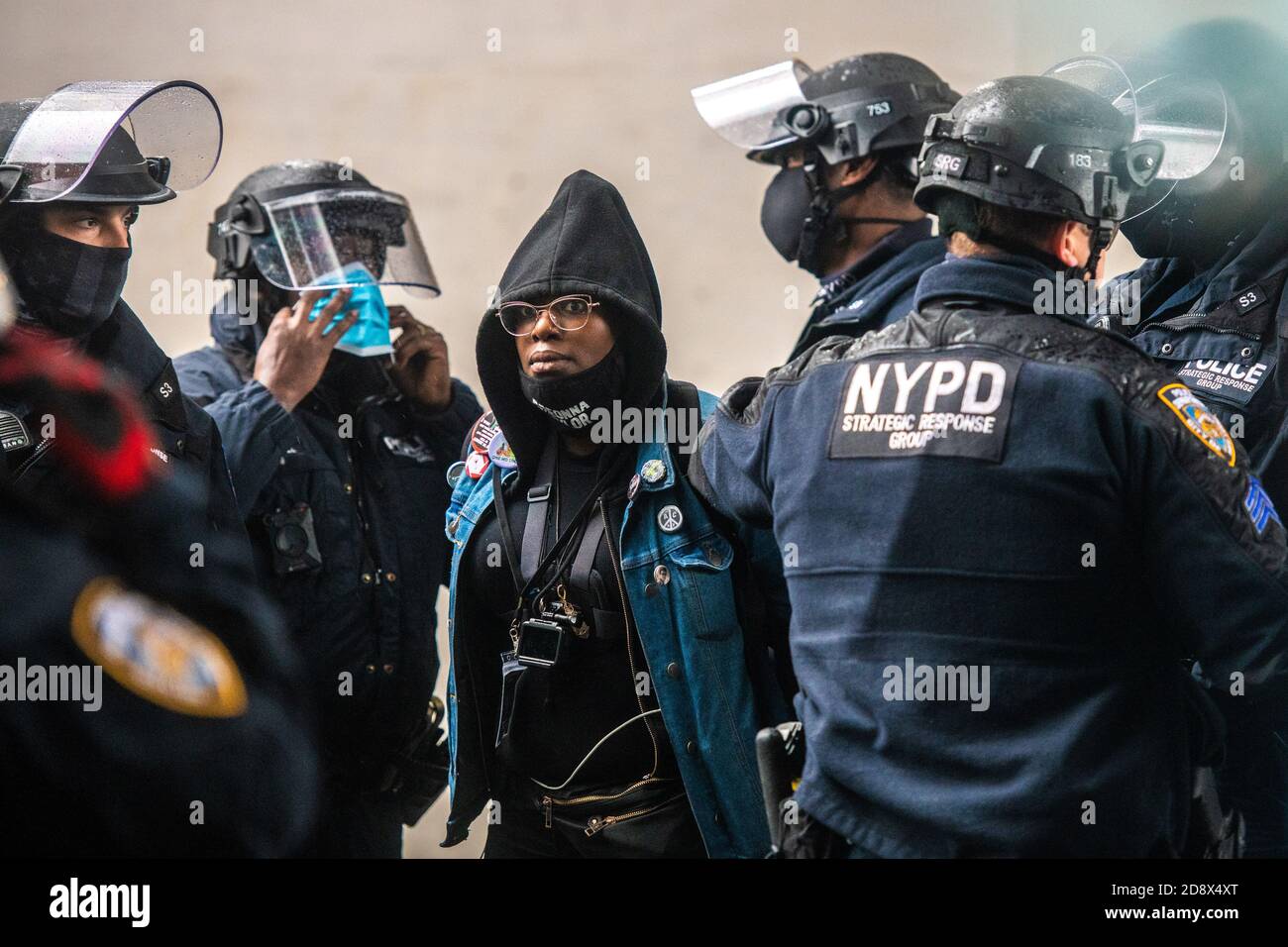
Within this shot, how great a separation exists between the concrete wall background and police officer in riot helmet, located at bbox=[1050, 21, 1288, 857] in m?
2.34

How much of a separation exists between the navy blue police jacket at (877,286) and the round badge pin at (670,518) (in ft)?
2.44

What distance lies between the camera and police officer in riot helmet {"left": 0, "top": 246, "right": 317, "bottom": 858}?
176 cm

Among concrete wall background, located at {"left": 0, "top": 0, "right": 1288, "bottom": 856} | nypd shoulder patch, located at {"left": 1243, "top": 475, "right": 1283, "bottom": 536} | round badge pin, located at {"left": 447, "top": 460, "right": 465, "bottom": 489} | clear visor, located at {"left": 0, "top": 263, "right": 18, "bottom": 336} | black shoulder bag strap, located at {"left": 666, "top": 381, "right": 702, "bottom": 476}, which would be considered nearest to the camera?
nypd shoulder patch, located at {"left": 1243, "top": 475, "right": 1283, "bottom": 536}

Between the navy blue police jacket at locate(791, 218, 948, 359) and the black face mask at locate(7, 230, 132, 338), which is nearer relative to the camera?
the black face mask at locate(7, 230, 132, 338)

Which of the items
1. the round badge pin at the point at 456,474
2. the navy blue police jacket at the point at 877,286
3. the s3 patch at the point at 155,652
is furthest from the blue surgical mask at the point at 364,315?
the s3 patch at the point at 155,652

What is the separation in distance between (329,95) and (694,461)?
3.49 metres

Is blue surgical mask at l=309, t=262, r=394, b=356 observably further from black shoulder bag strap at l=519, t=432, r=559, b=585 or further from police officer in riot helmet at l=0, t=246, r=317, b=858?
police officer in riot helmet at l=0, t=246, r=317, b=858

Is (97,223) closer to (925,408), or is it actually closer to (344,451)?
(344,451)

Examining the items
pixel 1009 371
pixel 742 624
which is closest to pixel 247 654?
pixel 742 624

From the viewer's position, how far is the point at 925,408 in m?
1.96

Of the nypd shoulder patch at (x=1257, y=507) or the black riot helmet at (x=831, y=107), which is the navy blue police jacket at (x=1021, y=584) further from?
the black riot helmet at (x=831, y=107)


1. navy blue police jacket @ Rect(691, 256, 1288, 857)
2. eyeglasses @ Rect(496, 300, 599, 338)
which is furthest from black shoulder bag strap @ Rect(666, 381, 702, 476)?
navy blue police jacket @ Rect(691, 256, 1288, 857)

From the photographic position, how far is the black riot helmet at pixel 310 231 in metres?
3.48

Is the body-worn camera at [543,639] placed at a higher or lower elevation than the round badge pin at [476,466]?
lower
